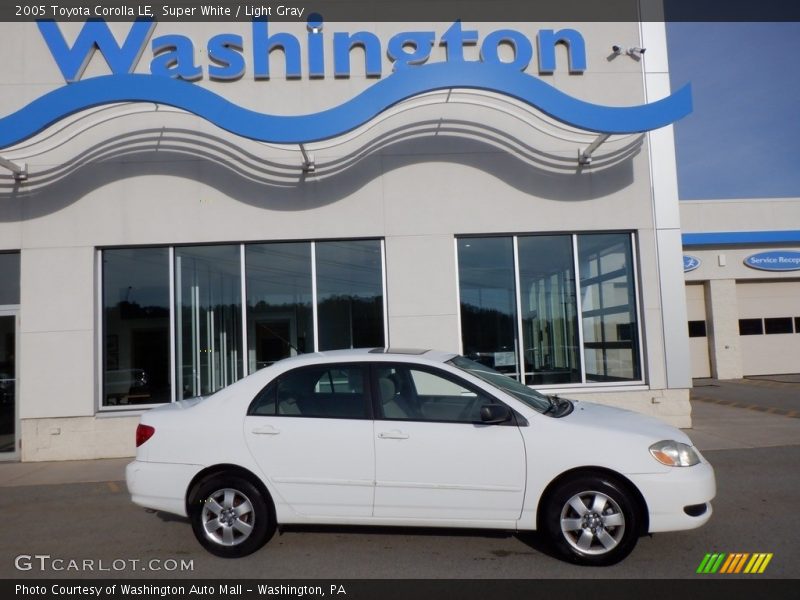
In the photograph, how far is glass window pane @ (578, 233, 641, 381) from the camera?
34.8 feet

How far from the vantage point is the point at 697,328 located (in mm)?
20891

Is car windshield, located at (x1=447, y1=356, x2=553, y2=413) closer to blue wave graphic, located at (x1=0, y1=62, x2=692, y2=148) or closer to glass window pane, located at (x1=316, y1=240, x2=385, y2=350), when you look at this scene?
glass window pane, located at (x1=316, y1=240, x2=385, y2=350)

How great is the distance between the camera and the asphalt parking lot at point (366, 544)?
478 cm

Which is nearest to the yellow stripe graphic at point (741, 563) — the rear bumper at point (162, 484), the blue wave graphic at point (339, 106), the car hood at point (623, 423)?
the car hood at point (623, 423)

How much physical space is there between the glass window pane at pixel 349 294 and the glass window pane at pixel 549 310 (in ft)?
7.80

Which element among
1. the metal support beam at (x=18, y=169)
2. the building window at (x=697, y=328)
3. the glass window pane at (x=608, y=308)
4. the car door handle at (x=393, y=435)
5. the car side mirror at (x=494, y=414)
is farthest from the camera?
the building window at (x=697, y=328)

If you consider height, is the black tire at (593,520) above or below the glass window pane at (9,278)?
below

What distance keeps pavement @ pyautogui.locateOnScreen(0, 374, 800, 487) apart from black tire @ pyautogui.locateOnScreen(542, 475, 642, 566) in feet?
16.1

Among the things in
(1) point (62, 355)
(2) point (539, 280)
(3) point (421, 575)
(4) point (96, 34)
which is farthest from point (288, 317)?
(3) point (421, 575)

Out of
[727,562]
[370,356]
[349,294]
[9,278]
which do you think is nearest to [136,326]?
[9,278]

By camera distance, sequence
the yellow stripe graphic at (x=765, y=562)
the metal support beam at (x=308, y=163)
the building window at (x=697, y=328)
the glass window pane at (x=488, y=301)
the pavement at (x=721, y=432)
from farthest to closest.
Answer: the building window at (x=697, y=328), the glass window pane at (x=488, y=301), the metal support beam at (x=308, y=163), the pavement at (x=721, y=432), the yellow stripe graphic at (x=765, y=562)

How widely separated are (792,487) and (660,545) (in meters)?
2.65

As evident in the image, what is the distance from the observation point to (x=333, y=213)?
1027 centimetres

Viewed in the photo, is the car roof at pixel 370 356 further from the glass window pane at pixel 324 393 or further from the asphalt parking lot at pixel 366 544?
the asphalt parking lot at pixel 366 544
